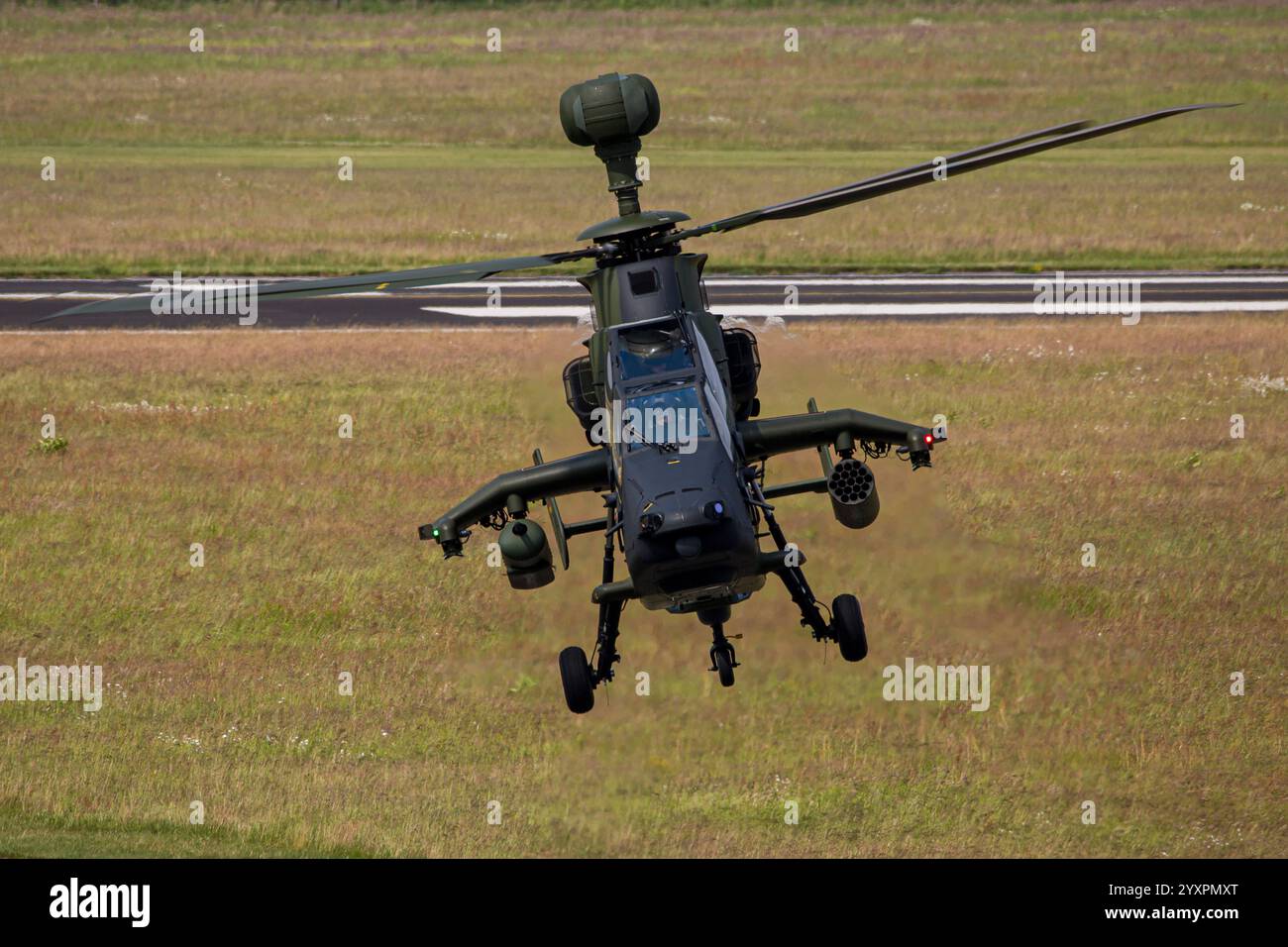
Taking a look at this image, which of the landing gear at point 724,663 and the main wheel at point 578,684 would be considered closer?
the landing gear at point 724,663

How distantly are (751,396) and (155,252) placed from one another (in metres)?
32.3

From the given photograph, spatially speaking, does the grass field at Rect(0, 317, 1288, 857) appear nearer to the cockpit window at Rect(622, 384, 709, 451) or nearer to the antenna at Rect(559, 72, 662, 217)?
Result: the antenna at Rect(559, 72, 662, 217)

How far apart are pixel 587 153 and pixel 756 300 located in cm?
2524

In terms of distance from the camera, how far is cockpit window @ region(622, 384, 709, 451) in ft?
44.0

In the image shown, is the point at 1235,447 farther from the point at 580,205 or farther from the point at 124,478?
the point at 580,205

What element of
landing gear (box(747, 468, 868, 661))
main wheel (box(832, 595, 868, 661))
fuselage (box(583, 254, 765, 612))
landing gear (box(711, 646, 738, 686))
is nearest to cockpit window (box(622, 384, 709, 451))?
fuselage (box(583, 254, 765, 612))

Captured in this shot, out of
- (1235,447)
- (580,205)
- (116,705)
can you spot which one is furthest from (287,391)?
(580,205)

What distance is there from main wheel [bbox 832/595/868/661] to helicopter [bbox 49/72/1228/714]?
13 millimetres

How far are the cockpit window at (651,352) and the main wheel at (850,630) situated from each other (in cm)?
275

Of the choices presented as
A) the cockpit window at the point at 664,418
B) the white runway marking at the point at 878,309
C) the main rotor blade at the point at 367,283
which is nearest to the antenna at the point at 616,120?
the main rotor blade at the point at 367,283

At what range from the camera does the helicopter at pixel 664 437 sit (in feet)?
41.8

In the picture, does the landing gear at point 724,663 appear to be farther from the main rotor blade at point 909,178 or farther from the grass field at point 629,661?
the main rotor blade at point 909,178

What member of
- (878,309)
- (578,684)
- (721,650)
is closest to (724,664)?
(721,650)

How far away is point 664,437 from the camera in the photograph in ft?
44.0
